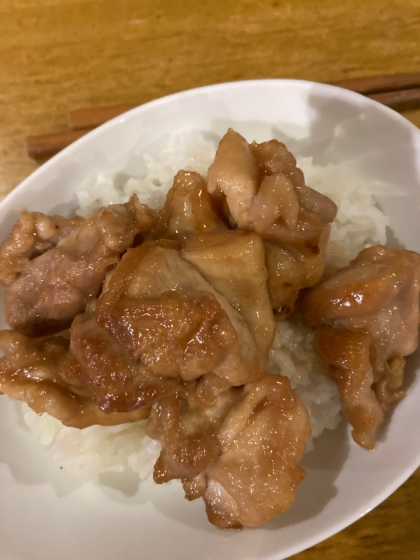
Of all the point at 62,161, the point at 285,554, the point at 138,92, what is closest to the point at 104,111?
the point at 138,92

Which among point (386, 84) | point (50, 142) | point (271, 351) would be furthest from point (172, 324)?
point (386, 84)

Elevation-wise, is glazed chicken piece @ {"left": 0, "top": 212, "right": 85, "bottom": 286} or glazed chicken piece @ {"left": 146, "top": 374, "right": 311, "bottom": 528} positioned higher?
glazed chicken piece @ {"left": 0, "top": 212, "right": 85, "bottom": 286}

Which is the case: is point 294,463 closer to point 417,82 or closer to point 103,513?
point 103,513

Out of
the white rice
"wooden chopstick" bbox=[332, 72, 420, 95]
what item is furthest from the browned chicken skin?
"wooden chopstick" bbox=[332, 72, 420, 95]

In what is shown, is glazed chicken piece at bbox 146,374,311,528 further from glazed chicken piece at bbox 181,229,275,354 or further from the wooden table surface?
the wooden table surface

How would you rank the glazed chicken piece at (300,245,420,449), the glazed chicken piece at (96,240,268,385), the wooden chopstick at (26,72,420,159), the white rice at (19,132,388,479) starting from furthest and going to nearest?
the wooden chopstick at (26,72,420,159), the white rice at (19,132,388,479), the glazed chicken piece at (300,245,420,449), the glazed chicken piece at (96,240,268,385)
